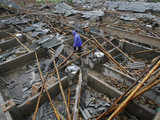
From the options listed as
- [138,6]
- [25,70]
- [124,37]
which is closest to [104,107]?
[25,70]

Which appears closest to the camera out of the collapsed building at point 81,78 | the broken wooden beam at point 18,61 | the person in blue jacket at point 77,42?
the collapsed building at point 81,78

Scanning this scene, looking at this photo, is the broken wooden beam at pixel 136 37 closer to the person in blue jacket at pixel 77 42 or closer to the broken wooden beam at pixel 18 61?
the person in blue jacket at pixel 77 42

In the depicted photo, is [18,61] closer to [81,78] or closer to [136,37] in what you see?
[81,78]

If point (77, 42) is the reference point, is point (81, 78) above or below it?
below

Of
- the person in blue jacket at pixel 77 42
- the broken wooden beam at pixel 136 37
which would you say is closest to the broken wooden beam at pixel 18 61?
the person in blue jacket at pixel 77 42

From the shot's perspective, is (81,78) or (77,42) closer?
(81,78)

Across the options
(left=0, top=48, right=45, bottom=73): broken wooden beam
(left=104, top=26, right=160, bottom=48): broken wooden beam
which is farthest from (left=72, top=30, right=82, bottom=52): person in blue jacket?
(left=104, top=26, right=160, bottom=48): broken wooden beam

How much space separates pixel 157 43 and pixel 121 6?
13.9 metres

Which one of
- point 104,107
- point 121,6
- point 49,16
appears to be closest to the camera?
point 104,107

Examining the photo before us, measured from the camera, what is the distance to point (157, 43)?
732 cm

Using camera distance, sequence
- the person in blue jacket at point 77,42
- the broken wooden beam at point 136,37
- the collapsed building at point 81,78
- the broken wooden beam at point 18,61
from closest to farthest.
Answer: the collapsed building at point 81,78
the broken wooden beam at point 18,61
the person in blue jacket at point 77,42
the broken wooden beam at point 136,37

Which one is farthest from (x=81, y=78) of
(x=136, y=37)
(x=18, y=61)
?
(x=136, y=37)

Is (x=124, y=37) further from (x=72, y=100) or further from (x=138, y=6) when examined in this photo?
(x=138, y=6)

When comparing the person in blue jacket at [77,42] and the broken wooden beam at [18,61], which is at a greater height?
the person in blue jacket at [77,42]
